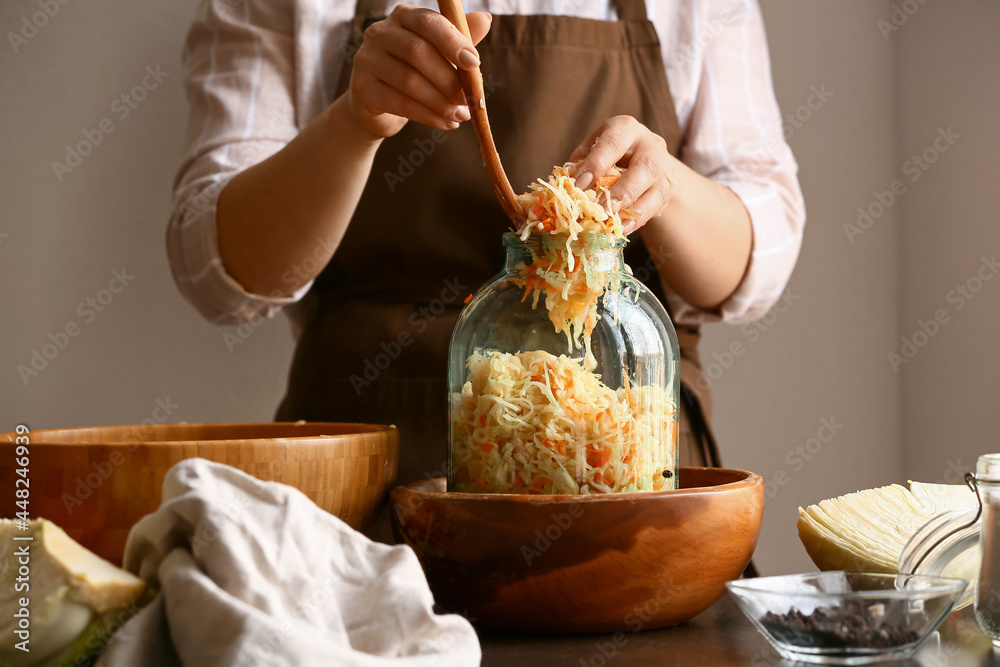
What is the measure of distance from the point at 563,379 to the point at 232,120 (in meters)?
0.62

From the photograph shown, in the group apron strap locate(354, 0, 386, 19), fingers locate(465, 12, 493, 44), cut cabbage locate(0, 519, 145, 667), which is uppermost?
apron strap locate(354, 0, 386, 19)

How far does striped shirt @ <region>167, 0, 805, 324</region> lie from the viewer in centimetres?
96

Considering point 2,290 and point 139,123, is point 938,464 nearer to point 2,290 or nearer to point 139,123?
point 139,123

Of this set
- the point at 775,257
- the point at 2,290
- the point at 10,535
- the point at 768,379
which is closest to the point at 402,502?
the point at 10,535

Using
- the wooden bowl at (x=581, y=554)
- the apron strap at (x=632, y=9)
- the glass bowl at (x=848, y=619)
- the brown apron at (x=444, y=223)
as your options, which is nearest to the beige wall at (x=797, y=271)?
the brown apron at (x=444, y=223)

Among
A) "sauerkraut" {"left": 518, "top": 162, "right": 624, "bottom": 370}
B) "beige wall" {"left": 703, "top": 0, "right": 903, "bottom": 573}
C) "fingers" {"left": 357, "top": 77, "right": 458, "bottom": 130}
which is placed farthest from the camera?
"beige wall" {"left": 703, "top": 0, "right": 903, "bottom": 573}

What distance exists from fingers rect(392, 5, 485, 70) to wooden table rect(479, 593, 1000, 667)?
364 mm

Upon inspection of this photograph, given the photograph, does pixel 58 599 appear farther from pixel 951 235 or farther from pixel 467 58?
pixel 951 235

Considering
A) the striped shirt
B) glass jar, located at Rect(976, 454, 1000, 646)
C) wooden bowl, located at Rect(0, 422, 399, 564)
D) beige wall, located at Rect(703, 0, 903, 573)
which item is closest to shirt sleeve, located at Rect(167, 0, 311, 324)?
the striped shirt

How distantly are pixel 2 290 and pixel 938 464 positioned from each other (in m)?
1.49

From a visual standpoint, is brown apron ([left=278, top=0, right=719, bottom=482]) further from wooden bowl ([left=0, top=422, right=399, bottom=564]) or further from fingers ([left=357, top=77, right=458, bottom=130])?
wooden bowl ([left=0, top=422, right=399, bottom=564])

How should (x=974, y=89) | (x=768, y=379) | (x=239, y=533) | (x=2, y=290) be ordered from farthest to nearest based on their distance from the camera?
(x=768, y=379) → (x=974, y=89) → (x=2, y=290) → (x=239, y=533)

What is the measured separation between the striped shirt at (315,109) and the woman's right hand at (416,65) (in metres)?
0.32

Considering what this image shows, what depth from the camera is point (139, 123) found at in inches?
48.2
